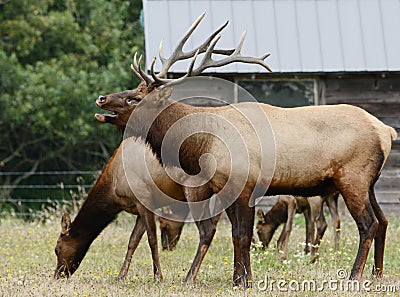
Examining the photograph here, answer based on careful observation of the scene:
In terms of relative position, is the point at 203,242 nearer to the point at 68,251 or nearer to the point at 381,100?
the point at 68,251

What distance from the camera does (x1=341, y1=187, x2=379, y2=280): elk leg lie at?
24.0 ft

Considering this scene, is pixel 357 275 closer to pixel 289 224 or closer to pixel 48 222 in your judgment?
pixel 289 224

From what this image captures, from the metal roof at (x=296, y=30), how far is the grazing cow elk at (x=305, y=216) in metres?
3.04

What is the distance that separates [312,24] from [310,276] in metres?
6.73

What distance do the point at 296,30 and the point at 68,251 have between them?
6.64m

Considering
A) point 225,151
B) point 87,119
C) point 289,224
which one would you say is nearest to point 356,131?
point 225,151

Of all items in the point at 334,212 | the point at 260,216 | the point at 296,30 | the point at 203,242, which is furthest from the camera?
the point at 296,30

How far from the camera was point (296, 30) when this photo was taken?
43.9ft

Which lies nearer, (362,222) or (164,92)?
(362,222)

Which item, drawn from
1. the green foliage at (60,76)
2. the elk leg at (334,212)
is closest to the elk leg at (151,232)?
the elk leg at (334,212)

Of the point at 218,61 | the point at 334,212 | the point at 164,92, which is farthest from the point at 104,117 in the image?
the point at 334,212

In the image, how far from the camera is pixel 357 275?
7305mm

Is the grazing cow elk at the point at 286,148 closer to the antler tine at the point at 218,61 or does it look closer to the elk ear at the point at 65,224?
the antler tine at the point at 218,61
